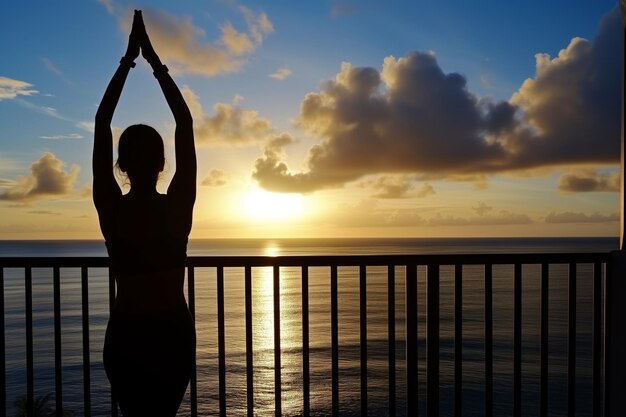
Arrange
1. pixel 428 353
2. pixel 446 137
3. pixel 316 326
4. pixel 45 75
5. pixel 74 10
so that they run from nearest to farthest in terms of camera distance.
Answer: pixel 428 353
pixel 74 10
pixel 316 326
pixel 45 75
pixel 446 137

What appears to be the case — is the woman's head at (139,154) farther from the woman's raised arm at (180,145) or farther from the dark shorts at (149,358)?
the dark shorts at (149,358)

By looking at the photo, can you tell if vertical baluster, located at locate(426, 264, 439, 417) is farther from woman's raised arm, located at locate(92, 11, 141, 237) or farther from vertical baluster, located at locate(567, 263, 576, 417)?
woman's raised arm, located at locate(92, 11, 141, 237)

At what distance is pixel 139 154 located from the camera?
1.57m

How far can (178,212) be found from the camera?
155cm

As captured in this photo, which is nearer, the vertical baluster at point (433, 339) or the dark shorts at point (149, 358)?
the dark shorts at point (149, 358)

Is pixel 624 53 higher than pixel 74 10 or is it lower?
lower

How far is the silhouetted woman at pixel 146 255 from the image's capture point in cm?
152

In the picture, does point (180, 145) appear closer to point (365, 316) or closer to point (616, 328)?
point (365, 316)

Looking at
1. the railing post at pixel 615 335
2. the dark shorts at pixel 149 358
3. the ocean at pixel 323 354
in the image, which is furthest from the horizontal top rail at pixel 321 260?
the ocean at pixel 323 354

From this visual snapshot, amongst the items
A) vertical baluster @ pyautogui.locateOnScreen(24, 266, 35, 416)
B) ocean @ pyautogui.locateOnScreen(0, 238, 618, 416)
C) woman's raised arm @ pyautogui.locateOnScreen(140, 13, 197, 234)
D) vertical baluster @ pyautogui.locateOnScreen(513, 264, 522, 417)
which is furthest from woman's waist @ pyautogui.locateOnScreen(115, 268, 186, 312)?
ocean @ pyautogui.locateOnScreen(0, 238, 618, 416)

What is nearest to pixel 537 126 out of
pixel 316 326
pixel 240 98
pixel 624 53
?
pixel 240 98

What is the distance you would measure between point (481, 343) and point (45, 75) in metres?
41.8

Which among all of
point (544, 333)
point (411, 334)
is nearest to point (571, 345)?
point (544, 333)

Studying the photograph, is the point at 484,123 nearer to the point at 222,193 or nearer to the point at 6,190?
the point at 222,193
